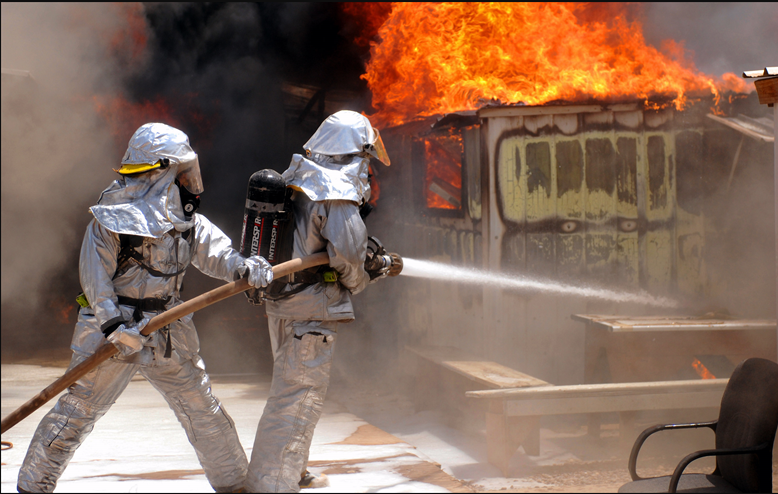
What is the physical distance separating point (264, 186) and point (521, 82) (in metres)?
4.25

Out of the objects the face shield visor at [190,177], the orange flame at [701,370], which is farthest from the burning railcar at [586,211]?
the face shield visor at [190,177]

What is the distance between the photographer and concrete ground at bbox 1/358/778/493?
13.2ft

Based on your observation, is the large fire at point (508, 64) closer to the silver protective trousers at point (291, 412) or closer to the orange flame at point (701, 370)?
the orange flame at point (701, 370)

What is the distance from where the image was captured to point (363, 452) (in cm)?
467

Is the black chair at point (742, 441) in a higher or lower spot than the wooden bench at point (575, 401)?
higher

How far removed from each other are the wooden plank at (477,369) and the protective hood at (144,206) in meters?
2.61

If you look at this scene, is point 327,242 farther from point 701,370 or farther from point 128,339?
point 701,370

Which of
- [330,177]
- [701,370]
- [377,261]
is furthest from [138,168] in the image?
[701,370]

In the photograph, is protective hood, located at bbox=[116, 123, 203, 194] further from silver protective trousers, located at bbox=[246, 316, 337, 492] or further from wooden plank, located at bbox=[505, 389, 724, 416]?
wooden plank, located at bbox=[505, 389, 724, 416]

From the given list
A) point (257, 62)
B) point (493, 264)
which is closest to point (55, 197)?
point (257, 62)

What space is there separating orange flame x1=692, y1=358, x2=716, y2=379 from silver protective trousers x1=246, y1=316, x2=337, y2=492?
12.2 ft

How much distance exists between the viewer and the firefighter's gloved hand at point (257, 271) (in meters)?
3.42

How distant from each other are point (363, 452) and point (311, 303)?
5.06ft

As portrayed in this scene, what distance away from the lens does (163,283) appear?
3.49m
